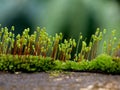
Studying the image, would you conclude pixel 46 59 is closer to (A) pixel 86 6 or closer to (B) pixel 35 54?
(B) pixel 35 54

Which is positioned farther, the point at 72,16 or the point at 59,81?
the point at 72,16

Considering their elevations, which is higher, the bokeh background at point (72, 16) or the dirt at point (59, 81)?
the bokeh background at point (72, 16)

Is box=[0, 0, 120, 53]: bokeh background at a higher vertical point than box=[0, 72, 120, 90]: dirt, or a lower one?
higher

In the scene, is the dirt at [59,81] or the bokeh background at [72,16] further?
the bokeh background at [72,16]

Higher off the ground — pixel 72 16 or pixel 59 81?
pixel 72 16
